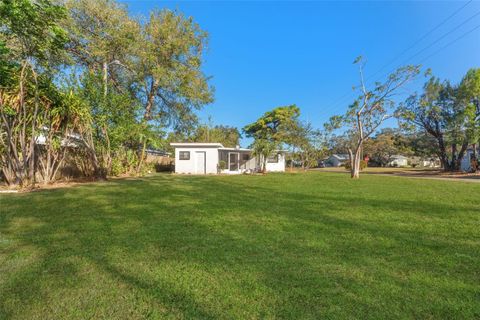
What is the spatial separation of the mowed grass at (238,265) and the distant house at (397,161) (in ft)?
167

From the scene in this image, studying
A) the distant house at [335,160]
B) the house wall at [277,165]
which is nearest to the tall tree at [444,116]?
the house wall at [277,165]

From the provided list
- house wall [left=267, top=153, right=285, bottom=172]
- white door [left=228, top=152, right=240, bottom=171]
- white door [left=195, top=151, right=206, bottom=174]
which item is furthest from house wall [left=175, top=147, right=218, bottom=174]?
house wall [left=267, top=153, right=285, bottom=172]

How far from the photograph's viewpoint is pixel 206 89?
1956 cm

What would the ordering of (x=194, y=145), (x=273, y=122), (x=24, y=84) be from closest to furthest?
1. (x=24, y=84)
2. (x=194, y=145)
3. (x=273, y=122)

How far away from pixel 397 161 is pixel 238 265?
59600 millimetres

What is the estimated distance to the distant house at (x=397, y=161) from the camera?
159 feet

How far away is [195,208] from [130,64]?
15609 millimetres

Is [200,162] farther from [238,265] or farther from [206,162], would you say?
[238,265]

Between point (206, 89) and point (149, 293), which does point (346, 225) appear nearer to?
point (149, 293)

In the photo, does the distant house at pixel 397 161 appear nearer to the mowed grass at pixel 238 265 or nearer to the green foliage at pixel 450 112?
the green foliage at pixel 450 112

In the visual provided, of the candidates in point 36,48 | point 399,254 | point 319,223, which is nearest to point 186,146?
point 36,48

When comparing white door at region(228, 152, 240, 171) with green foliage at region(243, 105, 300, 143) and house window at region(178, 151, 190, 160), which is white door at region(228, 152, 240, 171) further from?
green foliage at region(243, 105, 300, 143)

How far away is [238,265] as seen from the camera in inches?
101

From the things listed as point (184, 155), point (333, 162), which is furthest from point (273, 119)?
point (333, 162)
